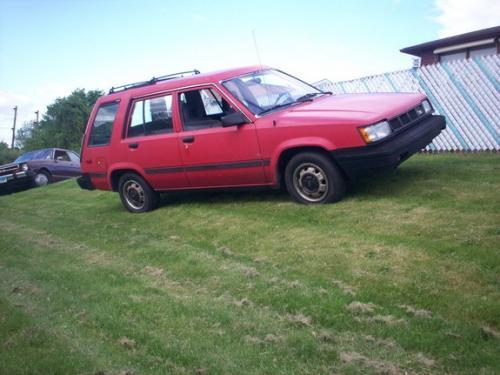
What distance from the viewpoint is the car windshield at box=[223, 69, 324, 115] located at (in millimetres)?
6805

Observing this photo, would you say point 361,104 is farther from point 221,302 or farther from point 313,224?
point 221,302

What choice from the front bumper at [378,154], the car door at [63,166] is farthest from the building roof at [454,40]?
the front bumper at [378,154]

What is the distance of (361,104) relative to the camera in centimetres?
634

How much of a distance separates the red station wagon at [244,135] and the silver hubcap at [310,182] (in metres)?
0.01

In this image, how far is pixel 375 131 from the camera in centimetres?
584

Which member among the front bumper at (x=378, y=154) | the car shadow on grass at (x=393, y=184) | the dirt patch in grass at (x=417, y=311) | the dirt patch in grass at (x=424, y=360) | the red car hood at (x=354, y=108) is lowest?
the dirt patch in grass at (x=424, y=360)

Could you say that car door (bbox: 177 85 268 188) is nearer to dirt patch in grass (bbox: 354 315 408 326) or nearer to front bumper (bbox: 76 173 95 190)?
front bumper (bbox: 76 173 95 190)

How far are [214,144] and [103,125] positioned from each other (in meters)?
2.36

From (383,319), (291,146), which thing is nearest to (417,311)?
(383,319)

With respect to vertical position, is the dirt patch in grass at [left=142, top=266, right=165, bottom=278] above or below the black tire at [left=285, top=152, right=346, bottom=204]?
below

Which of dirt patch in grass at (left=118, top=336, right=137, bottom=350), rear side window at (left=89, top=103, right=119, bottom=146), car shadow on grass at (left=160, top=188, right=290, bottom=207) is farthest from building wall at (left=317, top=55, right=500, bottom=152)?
dirt patch in grass at (left=118, top=336, right=137, bottom=350)

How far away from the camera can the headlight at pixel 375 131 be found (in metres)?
5.79

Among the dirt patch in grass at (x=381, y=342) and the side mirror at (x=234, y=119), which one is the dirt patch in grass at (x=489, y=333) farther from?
the side mirror at (x=234, y=119)

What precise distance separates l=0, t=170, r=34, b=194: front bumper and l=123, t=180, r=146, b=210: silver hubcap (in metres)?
9.57
